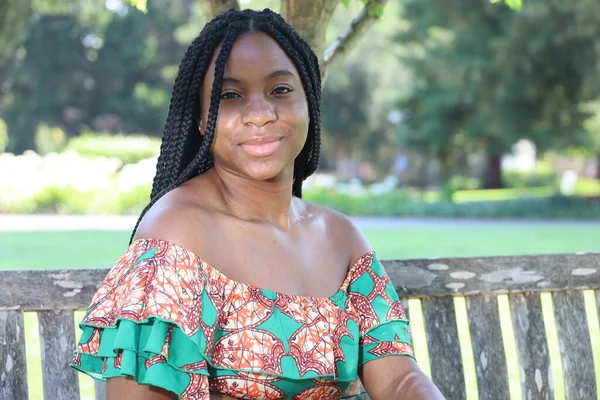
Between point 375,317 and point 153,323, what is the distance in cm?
74

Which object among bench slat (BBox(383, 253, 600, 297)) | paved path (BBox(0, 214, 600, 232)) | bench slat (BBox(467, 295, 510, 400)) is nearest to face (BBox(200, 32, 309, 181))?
bench slat (BBox(383, 253, 600, 297))

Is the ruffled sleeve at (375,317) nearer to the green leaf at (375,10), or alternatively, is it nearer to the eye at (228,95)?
the eye at (228,95)

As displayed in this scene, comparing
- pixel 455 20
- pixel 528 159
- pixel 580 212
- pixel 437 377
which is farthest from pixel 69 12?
pixel 437 377

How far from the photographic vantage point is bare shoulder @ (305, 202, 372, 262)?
2646 millimetres

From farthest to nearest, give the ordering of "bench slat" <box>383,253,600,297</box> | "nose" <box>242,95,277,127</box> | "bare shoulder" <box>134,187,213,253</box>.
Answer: "bench slat" <box>383,253,600,297</box> < "nose" <box>242,95,277,127</box> < "bare shoulder" <box>134,187,213,253</box>

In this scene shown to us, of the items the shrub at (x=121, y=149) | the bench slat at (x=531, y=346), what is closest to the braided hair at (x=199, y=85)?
the bench slat at (x=531, y=346)

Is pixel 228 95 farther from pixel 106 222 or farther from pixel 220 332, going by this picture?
pixel 106 222

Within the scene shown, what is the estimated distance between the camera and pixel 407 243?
13664mm

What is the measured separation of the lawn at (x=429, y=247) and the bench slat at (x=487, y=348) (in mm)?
2123

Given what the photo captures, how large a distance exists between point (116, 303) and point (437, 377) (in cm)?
148

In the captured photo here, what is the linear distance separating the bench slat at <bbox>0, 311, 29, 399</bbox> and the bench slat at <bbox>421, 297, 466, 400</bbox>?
137 centimetres

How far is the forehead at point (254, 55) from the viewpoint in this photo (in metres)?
2.34

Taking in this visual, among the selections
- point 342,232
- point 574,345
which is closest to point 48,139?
point 574,345

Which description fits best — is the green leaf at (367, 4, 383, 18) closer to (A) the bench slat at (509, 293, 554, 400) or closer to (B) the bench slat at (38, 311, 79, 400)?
(A) the bench slat at (509, 293, 554, 400)
